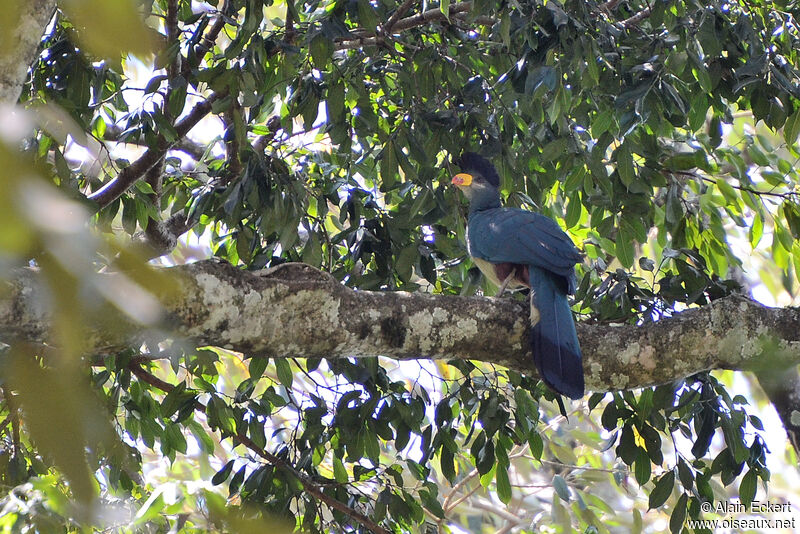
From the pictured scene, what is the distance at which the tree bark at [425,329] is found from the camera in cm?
229

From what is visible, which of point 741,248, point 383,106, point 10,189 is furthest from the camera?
point 741,248

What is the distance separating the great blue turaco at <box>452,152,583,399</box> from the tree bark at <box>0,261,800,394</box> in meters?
0.11

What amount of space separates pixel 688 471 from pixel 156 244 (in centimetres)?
269

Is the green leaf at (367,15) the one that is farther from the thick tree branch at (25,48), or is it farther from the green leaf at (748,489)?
the green leaf at (748,489)

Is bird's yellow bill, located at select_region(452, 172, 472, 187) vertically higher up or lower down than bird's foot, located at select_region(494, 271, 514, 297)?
higher up

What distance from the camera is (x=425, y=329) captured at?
8.63 ft

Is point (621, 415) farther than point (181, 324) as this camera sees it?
Yes

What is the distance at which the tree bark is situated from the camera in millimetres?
2295

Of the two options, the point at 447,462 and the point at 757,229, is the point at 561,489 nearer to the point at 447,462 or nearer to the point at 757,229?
the point at 447,462

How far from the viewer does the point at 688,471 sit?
3221 millimetres

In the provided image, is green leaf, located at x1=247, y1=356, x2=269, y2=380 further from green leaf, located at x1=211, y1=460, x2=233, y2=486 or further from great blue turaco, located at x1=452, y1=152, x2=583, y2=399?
great blue turaco, located at x1=452, y1=152, x2=583, y2=399

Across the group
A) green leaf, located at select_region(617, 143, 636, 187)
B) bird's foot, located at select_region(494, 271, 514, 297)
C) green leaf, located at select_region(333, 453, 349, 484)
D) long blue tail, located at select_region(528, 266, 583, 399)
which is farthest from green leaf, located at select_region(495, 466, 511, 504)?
green leaf, located at select_region(617, 143, 636, 187)

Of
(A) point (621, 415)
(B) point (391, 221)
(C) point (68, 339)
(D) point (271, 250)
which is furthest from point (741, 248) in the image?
(C) point (68, 339)

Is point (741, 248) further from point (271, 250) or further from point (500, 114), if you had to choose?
point (271, 250)
